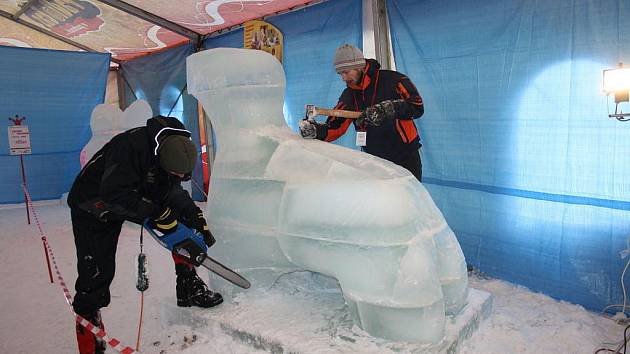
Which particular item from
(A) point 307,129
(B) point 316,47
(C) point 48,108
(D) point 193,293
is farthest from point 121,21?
(D) point 193,293

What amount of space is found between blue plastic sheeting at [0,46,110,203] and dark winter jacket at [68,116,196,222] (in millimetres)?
5306

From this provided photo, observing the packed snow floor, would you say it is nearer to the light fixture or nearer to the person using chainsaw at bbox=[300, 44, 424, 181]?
the person using chainsaw at bbox=[300, 44, 424, 181]

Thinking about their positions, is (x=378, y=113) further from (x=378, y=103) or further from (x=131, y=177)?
(x=131, y=177)

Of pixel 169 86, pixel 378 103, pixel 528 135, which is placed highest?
pixel 169 86

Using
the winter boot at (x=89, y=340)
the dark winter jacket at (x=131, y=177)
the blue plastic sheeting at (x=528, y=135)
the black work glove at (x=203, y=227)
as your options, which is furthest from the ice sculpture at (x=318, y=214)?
the blue plastic sheeting at (x=528, y=135)

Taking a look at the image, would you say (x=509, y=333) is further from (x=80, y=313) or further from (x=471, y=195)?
(x=80, y=313)

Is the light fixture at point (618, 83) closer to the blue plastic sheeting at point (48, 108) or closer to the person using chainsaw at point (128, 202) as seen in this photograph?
the person using chainsaw at point (128, 202)

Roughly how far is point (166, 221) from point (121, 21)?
5028mm

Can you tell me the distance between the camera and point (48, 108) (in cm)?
672

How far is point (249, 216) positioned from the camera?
2262mm

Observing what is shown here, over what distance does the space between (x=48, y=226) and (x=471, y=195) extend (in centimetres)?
526

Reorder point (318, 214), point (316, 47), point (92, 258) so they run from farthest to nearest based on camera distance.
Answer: point (316, 47) < point (92, 258) < point (318, 214)

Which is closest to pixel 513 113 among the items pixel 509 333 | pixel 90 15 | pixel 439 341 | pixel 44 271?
pixel 509 333

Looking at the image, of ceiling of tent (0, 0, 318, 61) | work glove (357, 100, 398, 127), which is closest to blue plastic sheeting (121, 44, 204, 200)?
ceiling of tent (0, 0, 318, 61)
